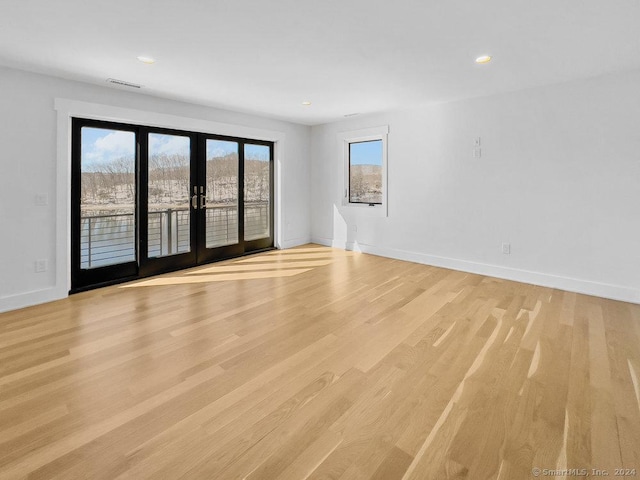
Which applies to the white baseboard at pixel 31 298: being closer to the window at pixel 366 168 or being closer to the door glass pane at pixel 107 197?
the door glass pane at pixel 107 197

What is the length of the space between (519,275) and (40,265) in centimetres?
564

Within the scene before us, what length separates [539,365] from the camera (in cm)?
227

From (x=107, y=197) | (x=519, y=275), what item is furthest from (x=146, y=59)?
(x=519, y=275)

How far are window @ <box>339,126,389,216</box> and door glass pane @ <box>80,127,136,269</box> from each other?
356 centimetres

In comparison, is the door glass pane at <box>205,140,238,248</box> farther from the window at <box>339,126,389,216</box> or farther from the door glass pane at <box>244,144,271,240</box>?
the window at <box>339,126,389,216</box>


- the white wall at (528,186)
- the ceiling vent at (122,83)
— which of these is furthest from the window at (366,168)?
the ceiling vent at (122,83)

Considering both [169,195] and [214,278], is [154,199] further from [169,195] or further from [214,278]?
[214,278]

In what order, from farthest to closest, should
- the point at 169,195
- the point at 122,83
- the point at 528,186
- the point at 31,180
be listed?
the point at 169,195
the point at 528,186
the point at 122,83
the point at 31,180

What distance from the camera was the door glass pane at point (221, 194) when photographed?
5.18m

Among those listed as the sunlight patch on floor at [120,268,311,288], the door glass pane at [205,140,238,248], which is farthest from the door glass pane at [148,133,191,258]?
the sunlight patch on floor at [120,268,311,288]

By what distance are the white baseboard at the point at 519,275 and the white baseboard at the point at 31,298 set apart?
443 cm

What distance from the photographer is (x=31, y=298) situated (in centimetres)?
347

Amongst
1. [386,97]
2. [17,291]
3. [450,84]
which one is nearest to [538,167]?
[450,84]

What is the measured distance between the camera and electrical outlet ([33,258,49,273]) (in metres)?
3.53
